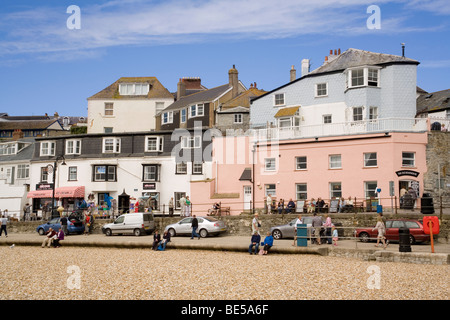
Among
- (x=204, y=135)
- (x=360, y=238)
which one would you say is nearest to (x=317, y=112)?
(x=204, y=135)

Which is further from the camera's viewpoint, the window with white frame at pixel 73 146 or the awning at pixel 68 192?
the window with white frame at pixel 73 146

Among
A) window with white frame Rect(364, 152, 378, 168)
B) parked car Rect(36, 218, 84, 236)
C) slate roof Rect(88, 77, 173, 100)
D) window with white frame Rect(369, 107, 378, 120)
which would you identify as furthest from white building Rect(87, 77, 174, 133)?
window with white frame Rect(364, 152, 378, 168)

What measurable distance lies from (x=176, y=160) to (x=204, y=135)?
3280 millimetres

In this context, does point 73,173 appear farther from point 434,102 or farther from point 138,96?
point 434,102

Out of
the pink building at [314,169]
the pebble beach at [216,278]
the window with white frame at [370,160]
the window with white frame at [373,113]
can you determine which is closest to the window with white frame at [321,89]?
the window with white frame at [373,113]

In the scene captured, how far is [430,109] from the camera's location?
46.8 meters

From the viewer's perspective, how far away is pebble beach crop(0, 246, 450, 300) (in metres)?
13.5

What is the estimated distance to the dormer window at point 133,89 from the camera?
175ft

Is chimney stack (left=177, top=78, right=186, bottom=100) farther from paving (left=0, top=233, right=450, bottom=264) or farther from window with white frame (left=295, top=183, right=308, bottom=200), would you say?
paving (left=0, top=233, right=450, bottom=264)

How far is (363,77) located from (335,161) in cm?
699

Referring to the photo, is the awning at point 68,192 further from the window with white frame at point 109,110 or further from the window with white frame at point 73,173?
the window with white frame at point 109,110

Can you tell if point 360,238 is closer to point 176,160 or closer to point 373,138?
point 373,138

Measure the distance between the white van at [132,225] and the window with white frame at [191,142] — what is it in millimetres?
10320

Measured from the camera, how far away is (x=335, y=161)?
101ft
